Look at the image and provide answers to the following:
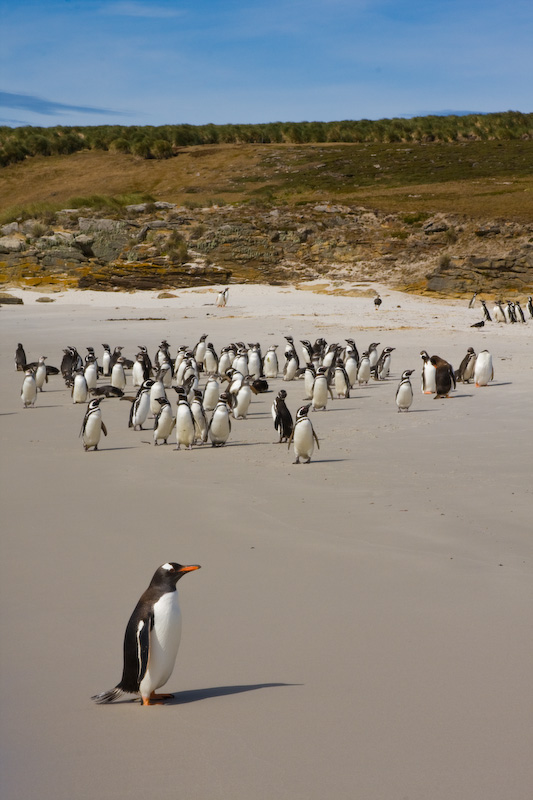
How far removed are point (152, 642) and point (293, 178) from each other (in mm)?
47087

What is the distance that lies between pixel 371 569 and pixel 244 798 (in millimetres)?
2400

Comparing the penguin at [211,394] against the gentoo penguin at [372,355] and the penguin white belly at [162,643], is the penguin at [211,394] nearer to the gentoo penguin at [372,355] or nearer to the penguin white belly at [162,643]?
the gentoo penguin at [372,355]

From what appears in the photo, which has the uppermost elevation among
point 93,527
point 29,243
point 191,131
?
point 191,131

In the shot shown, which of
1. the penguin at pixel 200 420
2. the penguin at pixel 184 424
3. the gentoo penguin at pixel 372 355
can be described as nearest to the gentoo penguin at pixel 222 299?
the gentoo penguin at pixel 372 355

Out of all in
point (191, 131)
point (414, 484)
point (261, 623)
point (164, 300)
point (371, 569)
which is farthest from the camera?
point (191, 131)

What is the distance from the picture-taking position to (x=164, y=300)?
26.7m

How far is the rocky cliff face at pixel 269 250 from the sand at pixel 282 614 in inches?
761

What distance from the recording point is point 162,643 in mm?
3441

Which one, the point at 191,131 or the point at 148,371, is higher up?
the point at 191,131

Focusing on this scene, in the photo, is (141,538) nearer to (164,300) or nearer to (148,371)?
(148,371)

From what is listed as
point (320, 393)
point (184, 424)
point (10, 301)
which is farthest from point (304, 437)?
point (10, 301)

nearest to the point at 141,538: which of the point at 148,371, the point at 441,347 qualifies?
the point at 148,371

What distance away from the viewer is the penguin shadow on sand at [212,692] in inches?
136

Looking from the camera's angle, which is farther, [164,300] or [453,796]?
[164,300]
